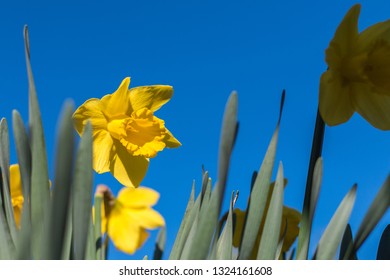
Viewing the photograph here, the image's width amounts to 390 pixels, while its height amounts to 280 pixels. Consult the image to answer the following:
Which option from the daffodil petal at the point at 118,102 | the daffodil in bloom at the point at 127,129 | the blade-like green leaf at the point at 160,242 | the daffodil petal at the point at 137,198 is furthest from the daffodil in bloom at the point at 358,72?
the daffodil petal at the point at 137,198

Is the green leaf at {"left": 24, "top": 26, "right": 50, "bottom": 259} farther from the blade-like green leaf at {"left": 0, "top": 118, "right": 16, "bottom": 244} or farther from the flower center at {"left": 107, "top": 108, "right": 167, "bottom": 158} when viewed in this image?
the flower center at {"left": 107, "top": 108, "right": 167, "bottom": 158}

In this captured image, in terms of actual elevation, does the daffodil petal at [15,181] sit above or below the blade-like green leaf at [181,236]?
above

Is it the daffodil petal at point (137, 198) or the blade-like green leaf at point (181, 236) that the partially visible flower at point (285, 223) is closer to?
the blade-like green leaf at point (181, 236)

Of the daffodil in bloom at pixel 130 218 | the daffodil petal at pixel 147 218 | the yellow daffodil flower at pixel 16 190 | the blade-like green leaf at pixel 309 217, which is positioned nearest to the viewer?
the blade-like green leaf at pixel 309 217

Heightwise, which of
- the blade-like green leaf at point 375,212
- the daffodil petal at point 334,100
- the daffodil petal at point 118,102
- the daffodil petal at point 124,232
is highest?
the daffodil petal at point 118,102

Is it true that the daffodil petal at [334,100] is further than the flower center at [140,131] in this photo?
No
